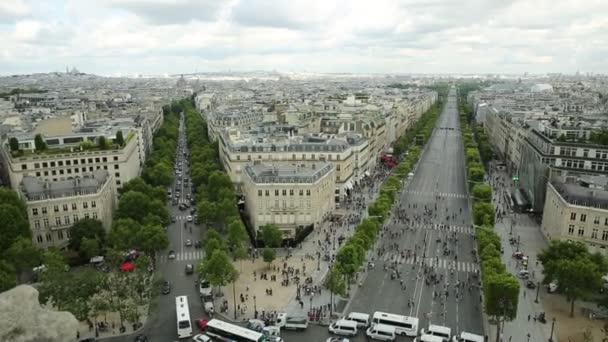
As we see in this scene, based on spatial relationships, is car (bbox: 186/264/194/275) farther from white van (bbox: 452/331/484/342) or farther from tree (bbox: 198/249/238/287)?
white van (bbox: 452/331/484/342)

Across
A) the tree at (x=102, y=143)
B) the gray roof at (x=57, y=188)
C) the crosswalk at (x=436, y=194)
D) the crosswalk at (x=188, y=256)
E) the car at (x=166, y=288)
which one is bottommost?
the crosswalk at (x=188, y=256)

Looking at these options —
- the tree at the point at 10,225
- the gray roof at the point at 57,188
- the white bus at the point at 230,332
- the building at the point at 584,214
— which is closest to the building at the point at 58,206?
the gray roof at the point at 57,188

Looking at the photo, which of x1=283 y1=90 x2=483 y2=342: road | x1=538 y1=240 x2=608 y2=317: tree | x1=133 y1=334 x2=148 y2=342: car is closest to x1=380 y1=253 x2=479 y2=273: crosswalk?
x1=283 y1=90 x2=483 y2=342: road

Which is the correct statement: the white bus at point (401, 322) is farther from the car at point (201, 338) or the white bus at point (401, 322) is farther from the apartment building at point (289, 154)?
the apartment building at point (289, 154)

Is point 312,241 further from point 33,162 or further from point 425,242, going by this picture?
point 33,162

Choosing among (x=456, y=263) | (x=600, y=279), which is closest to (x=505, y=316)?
(x=600, y=279)

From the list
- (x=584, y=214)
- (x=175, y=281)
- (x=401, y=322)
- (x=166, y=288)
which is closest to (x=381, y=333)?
(x=401, y=322)
